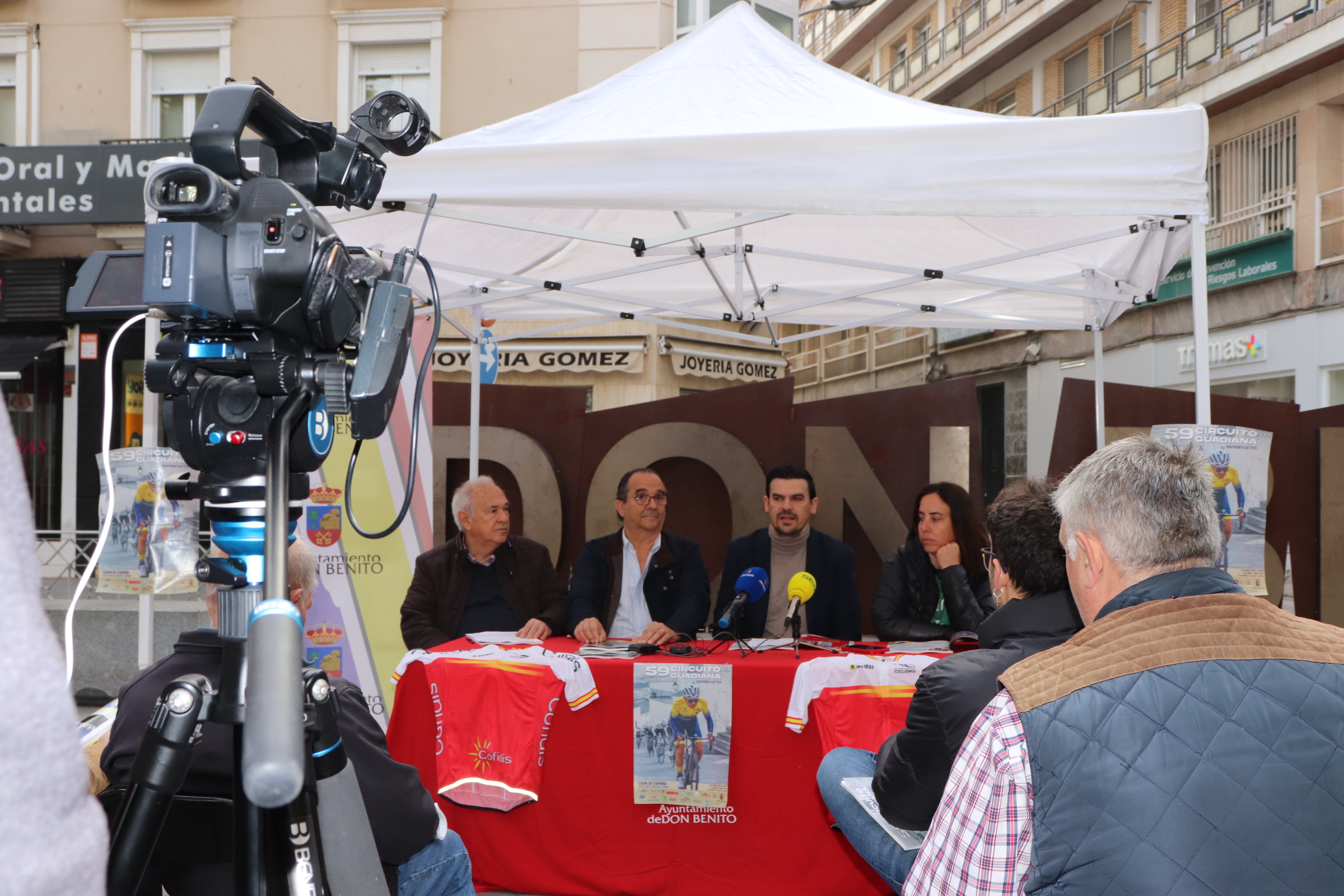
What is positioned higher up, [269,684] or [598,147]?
[598,147]

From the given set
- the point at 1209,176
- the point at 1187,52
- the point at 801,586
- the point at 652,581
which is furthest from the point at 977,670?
the point at 1187,52

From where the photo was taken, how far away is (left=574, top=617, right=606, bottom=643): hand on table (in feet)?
14.5

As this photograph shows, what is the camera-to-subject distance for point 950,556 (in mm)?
4812

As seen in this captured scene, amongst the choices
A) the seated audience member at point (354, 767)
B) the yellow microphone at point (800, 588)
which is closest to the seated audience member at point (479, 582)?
the yellow microphone at point (800, 588)

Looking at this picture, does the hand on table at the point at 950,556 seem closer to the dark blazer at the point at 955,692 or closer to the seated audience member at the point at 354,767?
the dark blazer at the point at 955,692

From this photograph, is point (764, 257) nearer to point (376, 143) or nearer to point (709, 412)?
point (709, 412)

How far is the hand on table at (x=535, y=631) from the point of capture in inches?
175

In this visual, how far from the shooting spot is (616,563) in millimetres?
5270

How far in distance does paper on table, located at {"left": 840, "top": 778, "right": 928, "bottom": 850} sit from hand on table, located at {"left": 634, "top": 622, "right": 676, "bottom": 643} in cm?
152

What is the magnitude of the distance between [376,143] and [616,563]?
373 centimetres

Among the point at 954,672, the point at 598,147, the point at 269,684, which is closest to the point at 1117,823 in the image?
the point at 954,672

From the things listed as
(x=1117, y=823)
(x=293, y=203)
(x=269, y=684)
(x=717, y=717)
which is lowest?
(x=717, y=717)

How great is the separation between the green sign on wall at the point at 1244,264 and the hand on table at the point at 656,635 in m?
11.3

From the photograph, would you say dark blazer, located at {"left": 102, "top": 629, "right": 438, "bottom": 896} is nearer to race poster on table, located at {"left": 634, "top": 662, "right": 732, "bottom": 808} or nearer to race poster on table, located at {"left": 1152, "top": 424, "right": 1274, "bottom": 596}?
race poster on table, located at {"left": 634, "top": 662, "right": 732, "bottom": 808}
